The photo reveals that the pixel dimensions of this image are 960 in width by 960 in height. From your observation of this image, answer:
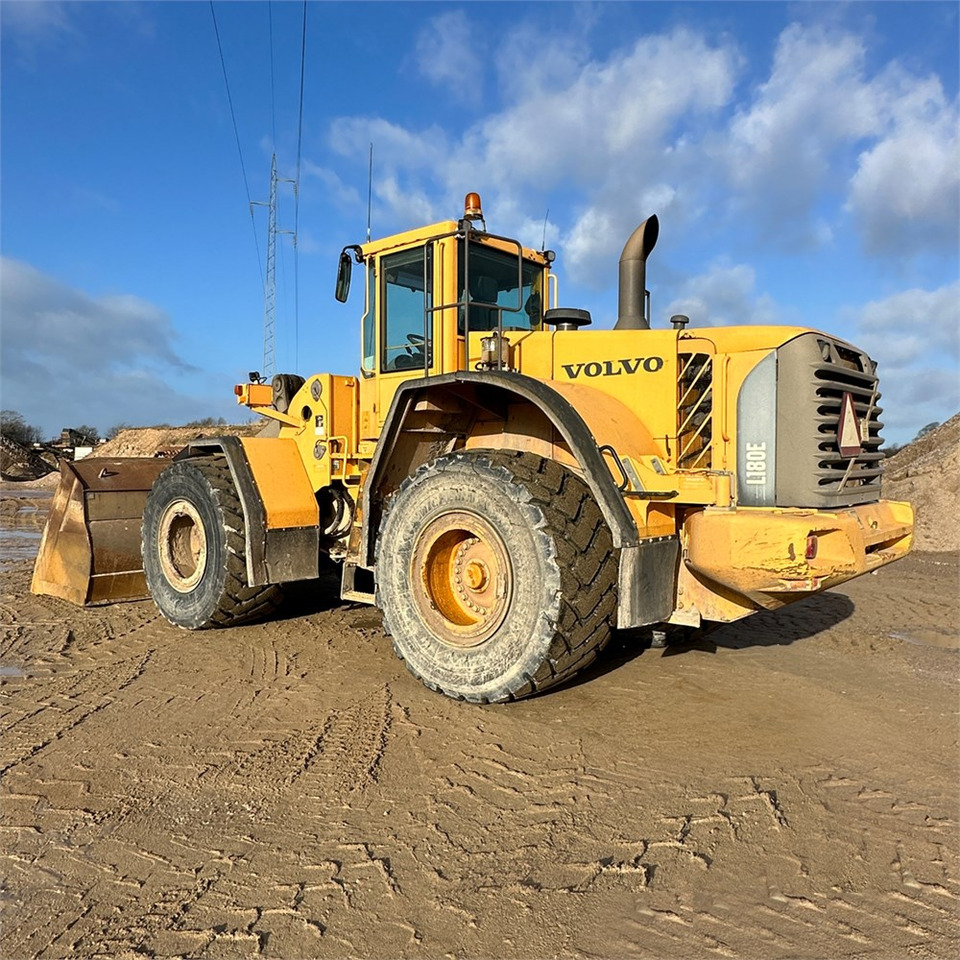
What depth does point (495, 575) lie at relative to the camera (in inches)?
165

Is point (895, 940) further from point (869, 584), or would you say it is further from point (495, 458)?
point (869, 584)

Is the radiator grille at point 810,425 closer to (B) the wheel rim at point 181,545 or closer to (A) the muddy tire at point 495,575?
(A) the muddy tire at point 495,575

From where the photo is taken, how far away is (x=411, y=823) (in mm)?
2855

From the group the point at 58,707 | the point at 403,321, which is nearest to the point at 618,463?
the point at 403,321

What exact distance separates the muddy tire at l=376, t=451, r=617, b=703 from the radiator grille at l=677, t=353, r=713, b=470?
0.67 metres

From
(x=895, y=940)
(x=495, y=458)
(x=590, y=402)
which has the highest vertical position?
(x=590, y=402)

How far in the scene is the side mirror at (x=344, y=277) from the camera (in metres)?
5.74

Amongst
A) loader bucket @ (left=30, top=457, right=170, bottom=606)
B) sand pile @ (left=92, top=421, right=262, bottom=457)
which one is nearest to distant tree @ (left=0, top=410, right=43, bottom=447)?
sand pile @ (left=92, top=421, right=262, bottom=457)

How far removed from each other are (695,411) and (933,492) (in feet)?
33.6

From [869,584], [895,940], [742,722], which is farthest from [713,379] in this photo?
[869,584]

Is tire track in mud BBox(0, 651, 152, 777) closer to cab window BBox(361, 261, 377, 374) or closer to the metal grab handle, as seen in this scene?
cab window BBox(361, 261, 377, 374)

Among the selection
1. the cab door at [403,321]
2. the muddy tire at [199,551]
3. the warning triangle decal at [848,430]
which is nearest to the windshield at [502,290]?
the cab door at [403,321]

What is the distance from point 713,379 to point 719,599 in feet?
3.88

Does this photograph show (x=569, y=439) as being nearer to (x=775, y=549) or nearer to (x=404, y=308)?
(x=775, y=549)
